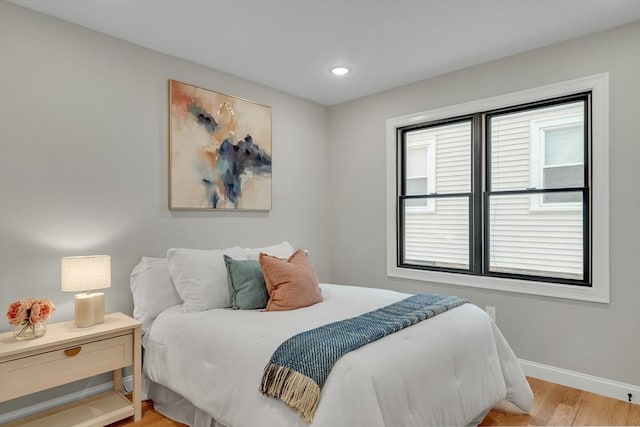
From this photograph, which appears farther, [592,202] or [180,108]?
[180,108]

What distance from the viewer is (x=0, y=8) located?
7.41 ft

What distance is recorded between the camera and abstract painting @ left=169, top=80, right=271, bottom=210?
3035mm

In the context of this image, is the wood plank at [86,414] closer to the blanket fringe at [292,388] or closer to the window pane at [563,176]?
the blanket fringe at [292,388]

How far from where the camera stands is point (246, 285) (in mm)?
2576

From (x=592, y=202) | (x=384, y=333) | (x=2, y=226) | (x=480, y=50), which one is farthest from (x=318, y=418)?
(x=480, y=50)

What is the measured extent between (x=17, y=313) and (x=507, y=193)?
3.40 metres

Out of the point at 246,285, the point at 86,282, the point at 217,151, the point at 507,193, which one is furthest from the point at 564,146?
the point at 86,282

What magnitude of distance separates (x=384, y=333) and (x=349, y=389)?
41cm

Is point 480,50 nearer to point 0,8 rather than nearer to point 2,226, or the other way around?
point 0,8

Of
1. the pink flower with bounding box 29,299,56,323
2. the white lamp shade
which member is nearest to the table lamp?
the white lamp shade

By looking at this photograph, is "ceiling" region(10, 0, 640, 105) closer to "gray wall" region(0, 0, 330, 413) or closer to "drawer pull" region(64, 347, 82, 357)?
"gray wall" region(0, 0, 330, 413)

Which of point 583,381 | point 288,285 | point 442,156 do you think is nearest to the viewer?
point 288,285

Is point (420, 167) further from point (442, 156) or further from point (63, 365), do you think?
point (63, 365)

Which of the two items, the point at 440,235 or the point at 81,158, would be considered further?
the point at 440,235
